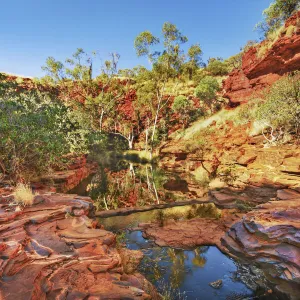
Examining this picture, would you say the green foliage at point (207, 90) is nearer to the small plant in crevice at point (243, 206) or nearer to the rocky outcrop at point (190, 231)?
the small plant in crevice at point (243, 206)

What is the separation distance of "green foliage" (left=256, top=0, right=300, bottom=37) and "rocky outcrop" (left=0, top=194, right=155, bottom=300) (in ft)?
98.8

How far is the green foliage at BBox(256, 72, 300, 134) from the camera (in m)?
18.7

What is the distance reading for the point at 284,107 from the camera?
1891 cm

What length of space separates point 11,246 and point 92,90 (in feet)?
122

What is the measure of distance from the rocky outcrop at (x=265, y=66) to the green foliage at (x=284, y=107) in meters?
4.78

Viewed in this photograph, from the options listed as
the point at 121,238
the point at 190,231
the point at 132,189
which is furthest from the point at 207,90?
the point at 121,238

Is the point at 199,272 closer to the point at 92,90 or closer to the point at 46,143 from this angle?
the point at 46,143

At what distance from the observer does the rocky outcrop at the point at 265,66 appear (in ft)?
76.6

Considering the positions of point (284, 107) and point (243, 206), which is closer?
point (243, 206)

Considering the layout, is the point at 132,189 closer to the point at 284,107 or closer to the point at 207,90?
the point at 284,107

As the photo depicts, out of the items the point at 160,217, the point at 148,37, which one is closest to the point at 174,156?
the point at 148,37

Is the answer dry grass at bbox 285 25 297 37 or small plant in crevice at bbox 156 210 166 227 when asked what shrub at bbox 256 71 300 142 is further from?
small plant in crevice at bbox 156 210 166 227

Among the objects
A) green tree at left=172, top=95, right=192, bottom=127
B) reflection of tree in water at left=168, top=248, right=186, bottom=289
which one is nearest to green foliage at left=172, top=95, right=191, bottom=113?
green tree at left=172, top=95, right=192, bottom=127

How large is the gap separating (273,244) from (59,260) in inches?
202
